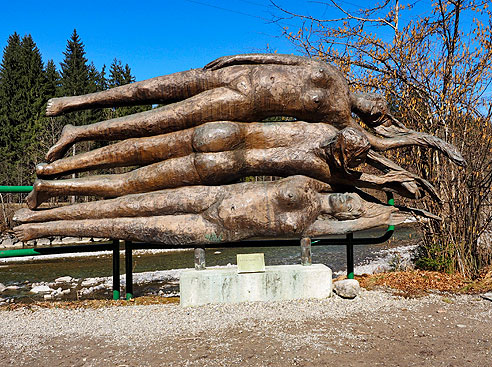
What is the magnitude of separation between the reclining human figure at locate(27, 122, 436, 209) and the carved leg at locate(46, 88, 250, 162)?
11cm

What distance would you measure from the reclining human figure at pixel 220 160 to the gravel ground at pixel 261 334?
1.41 m

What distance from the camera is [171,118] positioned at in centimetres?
461

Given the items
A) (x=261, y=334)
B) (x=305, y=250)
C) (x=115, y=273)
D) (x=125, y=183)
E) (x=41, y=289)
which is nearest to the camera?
(x=261, y=334)

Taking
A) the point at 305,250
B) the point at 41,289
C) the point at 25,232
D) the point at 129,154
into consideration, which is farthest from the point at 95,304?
the point at 41,289

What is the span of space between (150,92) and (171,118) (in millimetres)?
478

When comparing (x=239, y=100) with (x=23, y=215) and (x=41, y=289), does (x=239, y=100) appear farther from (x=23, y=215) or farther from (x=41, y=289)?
(x=41, y=289)

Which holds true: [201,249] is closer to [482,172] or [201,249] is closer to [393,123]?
[393,123]

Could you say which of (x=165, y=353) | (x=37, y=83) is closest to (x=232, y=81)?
(x=165, y=353)

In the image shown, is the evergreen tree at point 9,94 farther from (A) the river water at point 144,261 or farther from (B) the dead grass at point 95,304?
(B) the dead grass at point 95,304

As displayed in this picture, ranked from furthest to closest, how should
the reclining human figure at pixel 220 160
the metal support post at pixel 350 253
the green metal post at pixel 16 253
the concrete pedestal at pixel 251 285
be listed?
the metal support post at pixel 350 253
the reclining human figure at pixel 220 160
the green metal post at pixel 16 253
the concrete pedestal at pixel 251 285

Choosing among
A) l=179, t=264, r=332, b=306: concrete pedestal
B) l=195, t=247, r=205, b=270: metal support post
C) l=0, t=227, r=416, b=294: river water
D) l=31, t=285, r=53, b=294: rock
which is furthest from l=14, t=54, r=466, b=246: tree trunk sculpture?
l=0, t=227, r=416, b=294: river water

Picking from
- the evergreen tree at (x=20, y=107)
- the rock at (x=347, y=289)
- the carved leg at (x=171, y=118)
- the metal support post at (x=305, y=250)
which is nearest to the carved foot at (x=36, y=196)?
the carved leg at (x=171, y=118)

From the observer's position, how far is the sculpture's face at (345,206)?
445cm

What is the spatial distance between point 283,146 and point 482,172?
3.13 metres
